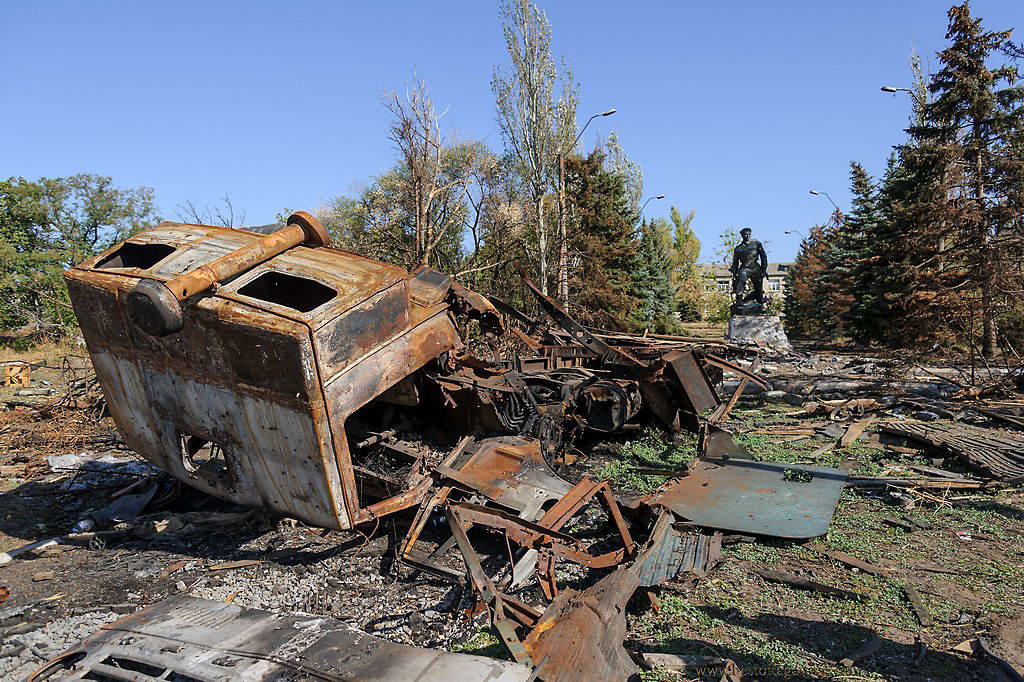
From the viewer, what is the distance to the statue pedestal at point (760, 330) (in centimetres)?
2091

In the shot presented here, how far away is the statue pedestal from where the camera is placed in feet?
68.6

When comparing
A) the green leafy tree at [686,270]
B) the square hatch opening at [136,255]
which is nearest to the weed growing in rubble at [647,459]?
the square hatch opening at [136,255]

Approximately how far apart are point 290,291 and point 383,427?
5.68ft

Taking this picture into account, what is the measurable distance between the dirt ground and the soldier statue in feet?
47.7

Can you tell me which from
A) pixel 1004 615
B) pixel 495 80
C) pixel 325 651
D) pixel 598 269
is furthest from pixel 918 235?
pixel 325 651

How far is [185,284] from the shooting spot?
455cm

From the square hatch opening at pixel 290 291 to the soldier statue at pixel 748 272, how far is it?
1802 centimetres

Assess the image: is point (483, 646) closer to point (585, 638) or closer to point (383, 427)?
point (585, 638)

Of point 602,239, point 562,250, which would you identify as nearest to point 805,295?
point 602,239

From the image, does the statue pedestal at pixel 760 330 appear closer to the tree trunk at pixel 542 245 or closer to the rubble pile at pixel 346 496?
the tree trunk at pixel 542 245

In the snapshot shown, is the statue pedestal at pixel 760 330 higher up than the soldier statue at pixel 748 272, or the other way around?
the soldier statue at pixel 748 272

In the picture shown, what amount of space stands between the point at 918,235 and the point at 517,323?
1666 centimetres

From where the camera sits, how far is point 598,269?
25641 mm

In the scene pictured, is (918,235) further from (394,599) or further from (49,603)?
(49,603)
